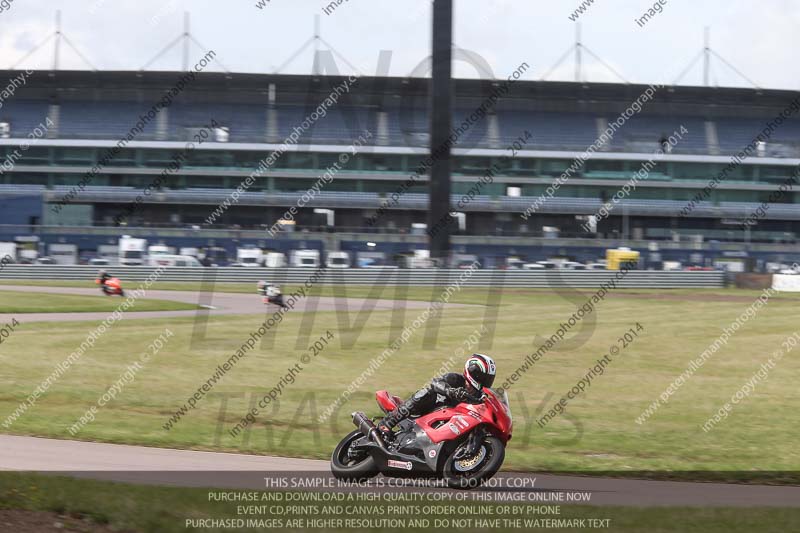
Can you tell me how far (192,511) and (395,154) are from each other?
6036cm

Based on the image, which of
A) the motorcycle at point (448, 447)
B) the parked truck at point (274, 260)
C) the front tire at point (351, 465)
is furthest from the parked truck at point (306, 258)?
the motorcycle at point (448, 447)

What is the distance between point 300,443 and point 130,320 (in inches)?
564

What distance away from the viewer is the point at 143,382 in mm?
15914

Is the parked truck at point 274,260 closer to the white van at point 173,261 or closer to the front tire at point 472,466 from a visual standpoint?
the white van at point 173,261

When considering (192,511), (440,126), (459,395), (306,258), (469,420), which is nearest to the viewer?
(192,511)

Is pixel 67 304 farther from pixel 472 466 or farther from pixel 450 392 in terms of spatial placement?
pixel 472 466

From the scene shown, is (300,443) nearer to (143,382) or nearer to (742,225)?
(143,382)

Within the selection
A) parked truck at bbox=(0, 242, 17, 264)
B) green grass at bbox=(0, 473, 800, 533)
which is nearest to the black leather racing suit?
green grass at bbox=(0, 473, 800, 533)

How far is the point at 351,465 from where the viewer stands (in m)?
8.59

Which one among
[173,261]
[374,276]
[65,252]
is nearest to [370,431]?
[374,276]

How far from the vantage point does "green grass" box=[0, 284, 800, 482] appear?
459 inches

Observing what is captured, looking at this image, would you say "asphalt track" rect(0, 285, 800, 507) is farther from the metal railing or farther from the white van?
the white van

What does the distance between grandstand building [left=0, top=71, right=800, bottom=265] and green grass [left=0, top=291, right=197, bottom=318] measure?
29.8m

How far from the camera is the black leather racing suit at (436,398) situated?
841cm
